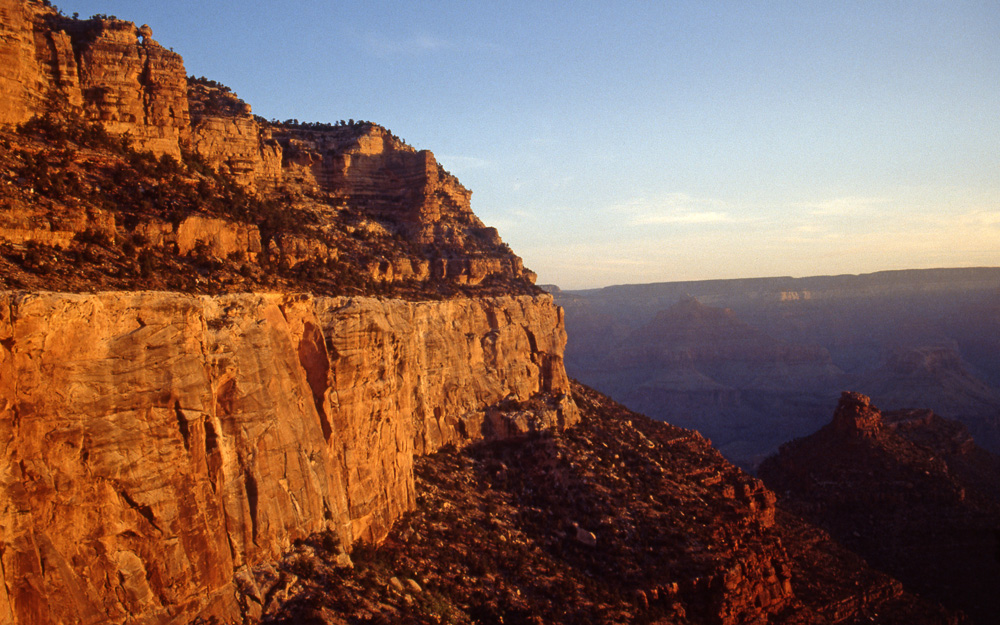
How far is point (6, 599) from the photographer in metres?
13.6

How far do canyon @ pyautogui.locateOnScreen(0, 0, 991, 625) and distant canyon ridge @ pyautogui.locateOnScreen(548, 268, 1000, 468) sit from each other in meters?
44.3

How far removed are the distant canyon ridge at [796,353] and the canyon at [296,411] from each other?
44.3m

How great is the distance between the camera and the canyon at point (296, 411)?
15969 mm

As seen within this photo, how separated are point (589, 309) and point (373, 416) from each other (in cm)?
15250

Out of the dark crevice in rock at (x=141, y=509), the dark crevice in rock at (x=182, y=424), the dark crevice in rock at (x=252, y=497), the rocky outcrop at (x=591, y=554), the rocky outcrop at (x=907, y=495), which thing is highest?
the dark crevice in rock at (x=182, y=424)

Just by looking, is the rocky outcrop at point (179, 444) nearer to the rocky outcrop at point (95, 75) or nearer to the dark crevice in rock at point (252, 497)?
the dark crevice in rock at point (252, 497)

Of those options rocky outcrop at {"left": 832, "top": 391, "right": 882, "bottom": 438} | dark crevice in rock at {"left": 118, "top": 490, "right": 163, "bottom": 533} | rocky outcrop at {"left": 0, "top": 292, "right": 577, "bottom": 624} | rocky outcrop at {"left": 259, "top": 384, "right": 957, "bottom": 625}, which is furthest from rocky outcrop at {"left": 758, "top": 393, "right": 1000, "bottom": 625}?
dark crevice in rock at {"left": 118, "top": 490, "right": 163, "bottom": 533}

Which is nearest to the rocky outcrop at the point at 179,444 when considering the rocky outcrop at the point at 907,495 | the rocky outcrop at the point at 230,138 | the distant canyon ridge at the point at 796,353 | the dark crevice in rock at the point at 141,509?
the dark crevice in rock at the point at 141,509

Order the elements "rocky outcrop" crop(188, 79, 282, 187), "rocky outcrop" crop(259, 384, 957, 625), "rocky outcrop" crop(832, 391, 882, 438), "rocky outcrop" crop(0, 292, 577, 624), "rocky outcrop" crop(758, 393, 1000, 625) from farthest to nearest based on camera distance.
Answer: "rocky outcrop" crop(832, 391, 882, 438), "rocky outcrop" crop(758, 393, 1000, 625), "rocky outcrop" crop(188, 79, 282, 187), "rocky outcrop" crop(259, 384, 957, 625), "rocky outcrop" crop(0, 292, 577, 624)

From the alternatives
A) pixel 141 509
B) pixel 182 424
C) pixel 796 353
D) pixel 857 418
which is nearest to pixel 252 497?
Answer: pixel 182 424

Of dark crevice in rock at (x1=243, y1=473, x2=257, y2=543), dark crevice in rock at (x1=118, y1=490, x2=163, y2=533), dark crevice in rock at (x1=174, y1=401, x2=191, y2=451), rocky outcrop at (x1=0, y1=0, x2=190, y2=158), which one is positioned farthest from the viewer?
rocky outcrop at (x1=0, y1=0, x2=190, y2=158)

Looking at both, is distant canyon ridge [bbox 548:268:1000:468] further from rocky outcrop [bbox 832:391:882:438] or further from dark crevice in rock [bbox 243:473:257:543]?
dark crevice in rock [bbox 243:473:257:543]

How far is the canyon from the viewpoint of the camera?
15969mm

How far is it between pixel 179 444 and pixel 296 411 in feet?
17.7
